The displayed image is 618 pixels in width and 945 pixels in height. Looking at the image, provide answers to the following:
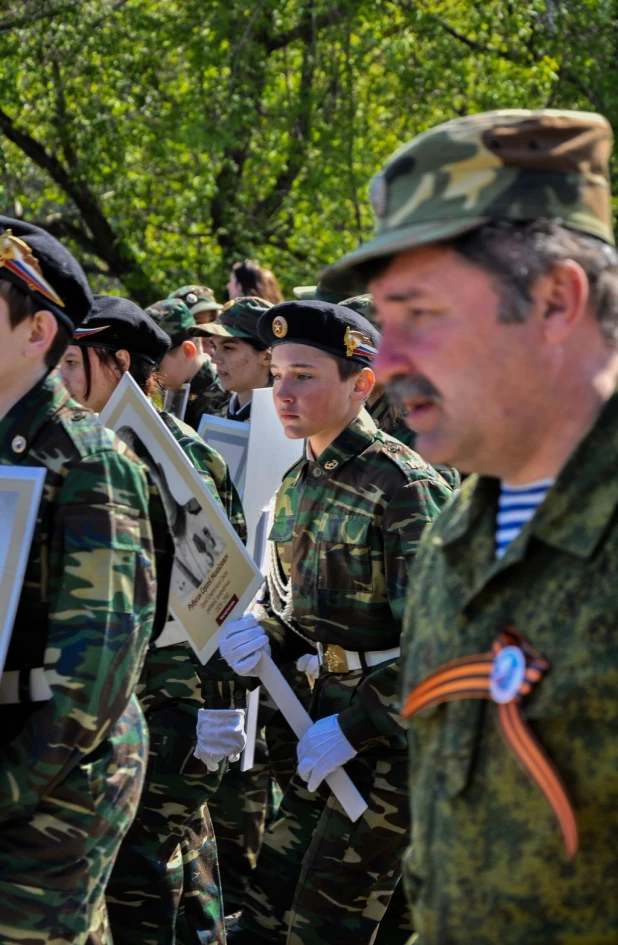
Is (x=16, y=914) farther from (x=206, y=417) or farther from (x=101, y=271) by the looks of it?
(x=101, y=271)

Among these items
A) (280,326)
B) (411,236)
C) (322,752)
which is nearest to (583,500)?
(411,236)

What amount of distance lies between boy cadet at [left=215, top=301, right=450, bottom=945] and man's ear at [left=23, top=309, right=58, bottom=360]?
156cm

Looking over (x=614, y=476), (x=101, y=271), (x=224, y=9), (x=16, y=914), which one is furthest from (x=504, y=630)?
(x=101, y=271)

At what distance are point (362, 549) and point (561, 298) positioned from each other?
2.41 m

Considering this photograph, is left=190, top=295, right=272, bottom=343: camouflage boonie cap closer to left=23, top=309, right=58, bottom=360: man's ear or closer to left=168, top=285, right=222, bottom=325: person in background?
left=168, top=285, right=222, bottom=325: person in background

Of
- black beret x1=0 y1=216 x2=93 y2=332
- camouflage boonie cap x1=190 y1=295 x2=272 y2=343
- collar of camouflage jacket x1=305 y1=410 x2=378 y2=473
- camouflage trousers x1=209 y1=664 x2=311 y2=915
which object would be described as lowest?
camouflage trousers x1=209 y1=664 x2=311 y2=915

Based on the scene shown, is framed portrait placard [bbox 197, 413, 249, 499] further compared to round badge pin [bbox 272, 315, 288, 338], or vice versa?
framed portrait placard [bbox 197, 413, 249, 499]

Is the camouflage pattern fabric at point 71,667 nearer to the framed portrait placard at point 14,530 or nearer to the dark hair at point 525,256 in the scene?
the framed portrait placard at point 14,530

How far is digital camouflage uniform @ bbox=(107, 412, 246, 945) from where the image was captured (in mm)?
4777

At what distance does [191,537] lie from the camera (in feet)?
13.3

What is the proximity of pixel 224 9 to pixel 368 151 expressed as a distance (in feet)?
6.35

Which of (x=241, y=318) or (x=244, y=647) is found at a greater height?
→ (x=241, y=318)

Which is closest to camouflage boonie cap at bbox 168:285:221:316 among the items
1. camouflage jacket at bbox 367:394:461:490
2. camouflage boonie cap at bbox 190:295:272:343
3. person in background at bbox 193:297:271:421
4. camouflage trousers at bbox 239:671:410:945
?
camouflage boonie cap at bbox 190:295:272:343

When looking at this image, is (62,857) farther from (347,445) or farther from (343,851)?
(347,445)
